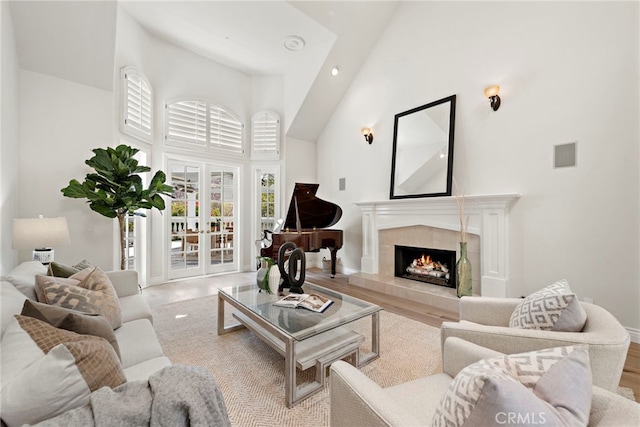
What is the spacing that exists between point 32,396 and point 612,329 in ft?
7.13

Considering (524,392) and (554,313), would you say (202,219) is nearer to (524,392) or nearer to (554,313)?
(554,313)

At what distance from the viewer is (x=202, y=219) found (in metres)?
5.07

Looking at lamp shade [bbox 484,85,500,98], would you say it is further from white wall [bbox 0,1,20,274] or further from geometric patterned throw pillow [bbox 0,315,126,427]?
white wall [bbox 0,1,20,274]

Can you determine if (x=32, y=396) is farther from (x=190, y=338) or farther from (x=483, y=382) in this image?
(x=190, y=338)

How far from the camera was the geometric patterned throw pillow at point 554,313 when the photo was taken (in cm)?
131

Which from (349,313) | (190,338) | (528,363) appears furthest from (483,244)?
(190,338)

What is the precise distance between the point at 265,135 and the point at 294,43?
1791mm

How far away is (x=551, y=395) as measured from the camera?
0.70 metres

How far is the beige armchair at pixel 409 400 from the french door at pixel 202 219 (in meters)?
4.55

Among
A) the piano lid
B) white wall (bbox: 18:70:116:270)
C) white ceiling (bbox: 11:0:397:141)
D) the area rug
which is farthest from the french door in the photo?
the area rug

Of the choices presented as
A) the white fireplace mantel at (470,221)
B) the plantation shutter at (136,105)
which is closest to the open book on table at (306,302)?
the white fireplace mantel at (470,221)

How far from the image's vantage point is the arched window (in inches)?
186

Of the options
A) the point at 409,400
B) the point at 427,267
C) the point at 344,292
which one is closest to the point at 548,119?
the point at 427,267

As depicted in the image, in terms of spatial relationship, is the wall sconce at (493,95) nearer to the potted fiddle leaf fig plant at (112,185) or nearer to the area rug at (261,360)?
the area rug at (261,360)
